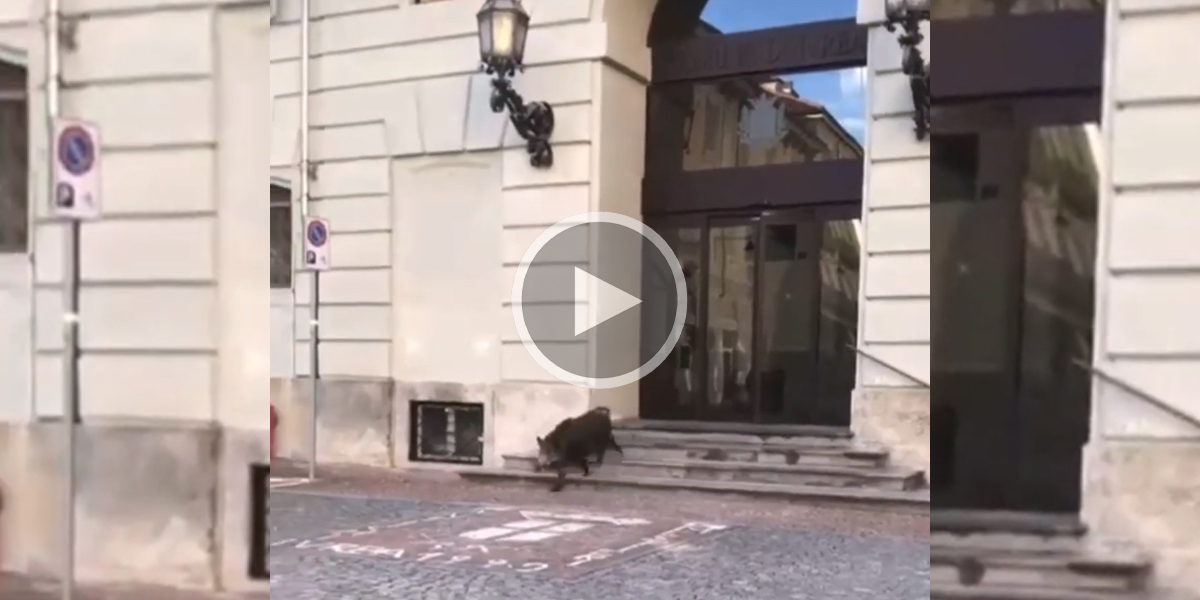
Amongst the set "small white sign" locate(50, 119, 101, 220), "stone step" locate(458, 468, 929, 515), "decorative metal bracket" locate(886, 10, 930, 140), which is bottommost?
"stone step" locate(458, 468, 929, 515)

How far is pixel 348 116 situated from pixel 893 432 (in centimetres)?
99

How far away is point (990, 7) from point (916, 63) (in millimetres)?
114

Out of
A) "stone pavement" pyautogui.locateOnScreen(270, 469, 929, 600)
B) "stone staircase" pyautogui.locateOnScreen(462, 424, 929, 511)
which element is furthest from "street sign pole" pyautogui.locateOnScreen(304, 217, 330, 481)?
"stone staircase" pyautogui.locateOnScreen(462, 424, 929, 511)

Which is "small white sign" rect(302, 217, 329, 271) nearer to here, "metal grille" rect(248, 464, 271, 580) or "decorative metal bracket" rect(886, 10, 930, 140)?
"metal grille" rect(248, 464, 271, 580)

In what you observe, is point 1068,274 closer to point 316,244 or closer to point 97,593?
point 316,244

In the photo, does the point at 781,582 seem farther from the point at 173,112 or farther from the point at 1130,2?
the point at 173,112

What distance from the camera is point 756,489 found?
1.60 metres

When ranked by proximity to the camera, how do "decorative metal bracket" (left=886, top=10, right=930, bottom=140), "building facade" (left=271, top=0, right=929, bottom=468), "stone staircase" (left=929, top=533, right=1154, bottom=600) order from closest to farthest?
1. "stone staircase" (left=929, top=533, right=1154, bottom=600)
2. "decorative metal bracket" (left=886, top=10, right=930, bottom=140)
3. "building facade" (left=271, top=0, right=929, bottom=468)

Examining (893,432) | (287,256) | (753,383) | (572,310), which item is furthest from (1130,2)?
(287,256)

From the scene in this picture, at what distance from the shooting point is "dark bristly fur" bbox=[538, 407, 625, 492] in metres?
1.70

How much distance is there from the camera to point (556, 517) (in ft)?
5.44

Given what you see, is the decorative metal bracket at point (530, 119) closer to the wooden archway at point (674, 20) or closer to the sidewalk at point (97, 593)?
the wooden archway at point (674, 20)

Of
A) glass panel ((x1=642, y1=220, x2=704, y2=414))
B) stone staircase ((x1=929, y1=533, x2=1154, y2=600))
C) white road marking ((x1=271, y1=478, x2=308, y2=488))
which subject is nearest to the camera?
stone staircase ((x1=929, y1=533, x2=1154, y2=600))

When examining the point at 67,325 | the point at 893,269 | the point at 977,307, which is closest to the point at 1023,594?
the point at 977,307
